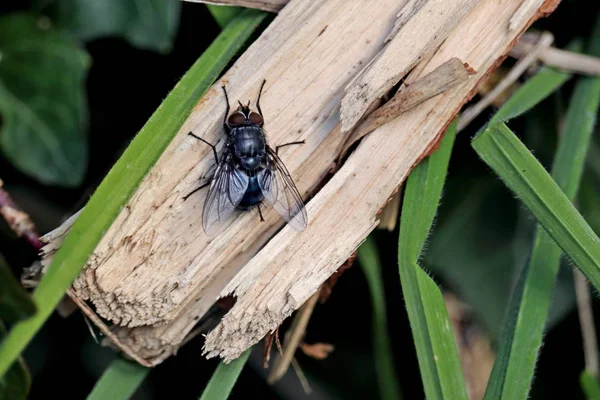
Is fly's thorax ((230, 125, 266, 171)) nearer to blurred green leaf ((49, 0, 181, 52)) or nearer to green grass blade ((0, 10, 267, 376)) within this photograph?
green grass blade ((0, 10, 267, 376))

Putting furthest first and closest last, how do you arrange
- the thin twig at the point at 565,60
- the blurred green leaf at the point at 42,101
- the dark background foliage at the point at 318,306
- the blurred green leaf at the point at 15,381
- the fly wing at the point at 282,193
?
the dark background foliage at the point at 318,306 → the blurred green leaf at the point at 42,101 → the thin twig at the point at 565,60 → the fly wing at the point at 282,193 → the blurred green leaf at the point at 15,381

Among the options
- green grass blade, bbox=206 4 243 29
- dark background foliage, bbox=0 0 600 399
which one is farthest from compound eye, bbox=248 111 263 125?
dark background foliage, bbox=0 0 600 399

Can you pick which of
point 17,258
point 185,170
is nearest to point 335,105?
point 185,170

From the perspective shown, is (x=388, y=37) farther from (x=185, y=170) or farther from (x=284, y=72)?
(x=185, y=170)

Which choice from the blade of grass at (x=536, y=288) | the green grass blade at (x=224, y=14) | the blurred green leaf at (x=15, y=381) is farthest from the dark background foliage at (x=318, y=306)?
the blurred green leaf at (x=15, y=381)

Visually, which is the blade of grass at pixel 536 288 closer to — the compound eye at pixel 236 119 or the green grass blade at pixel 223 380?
the green grass blade at pixel 223 380

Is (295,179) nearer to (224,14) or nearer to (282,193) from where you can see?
(282,193)
